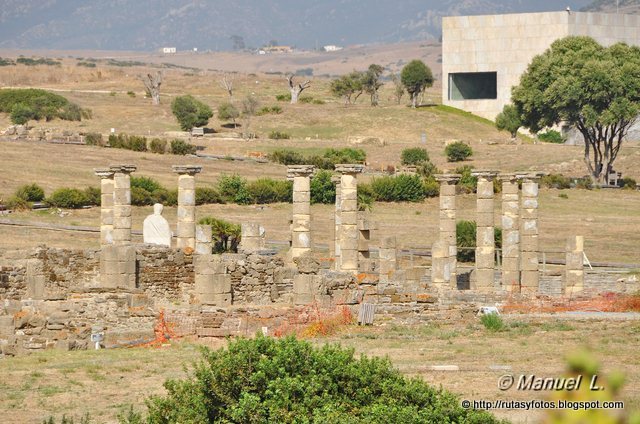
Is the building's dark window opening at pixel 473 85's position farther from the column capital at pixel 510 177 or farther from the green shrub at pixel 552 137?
the column capital at pixel 510 177

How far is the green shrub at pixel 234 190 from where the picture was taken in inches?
2196

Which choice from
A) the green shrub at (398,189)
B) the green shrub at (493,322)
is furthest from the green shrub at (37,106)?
the green shrub at (493,322)

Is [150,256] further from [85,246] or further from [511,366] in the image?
[85,246]

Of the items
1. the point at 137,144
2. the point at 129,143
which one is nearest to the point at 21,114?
the point at 129,143

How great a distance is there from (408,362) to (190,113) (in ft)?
234

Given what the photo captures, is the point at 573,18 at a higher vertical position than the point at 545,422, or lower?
higher

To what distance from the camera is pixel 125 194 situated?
37250mm

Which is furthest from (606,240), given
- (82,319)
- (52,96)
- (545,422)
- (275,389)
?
(52,96)

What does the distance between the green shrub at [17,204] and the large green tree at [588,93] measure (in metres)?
27.5

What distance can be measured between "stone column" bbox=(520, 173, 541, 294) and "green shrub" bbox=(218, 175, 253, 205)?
62.1 feet

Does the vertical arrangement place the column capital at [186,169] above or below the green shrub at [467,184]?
above

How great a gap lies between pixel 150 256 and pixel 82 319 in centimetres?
597

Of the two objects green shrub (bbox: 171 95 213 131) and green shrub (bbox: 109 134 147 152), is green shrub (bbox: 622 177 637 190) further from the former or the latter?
green shrub (bbox: 171 95 213 131)

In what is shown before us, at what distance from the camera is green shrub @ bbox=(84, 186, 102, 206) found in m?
52.8
